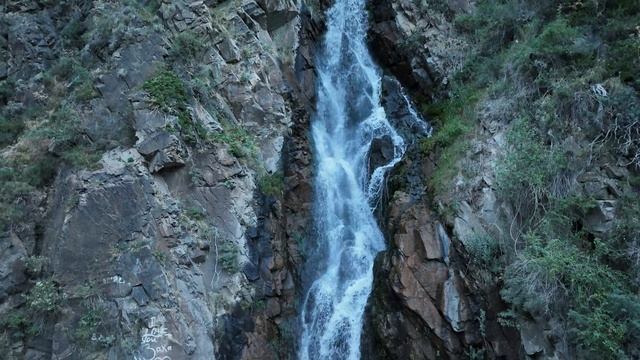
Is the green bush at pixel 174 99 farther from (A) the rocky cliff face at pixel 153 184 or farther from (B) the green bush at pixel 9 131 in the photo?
(B) the green bush at pixel 9 131

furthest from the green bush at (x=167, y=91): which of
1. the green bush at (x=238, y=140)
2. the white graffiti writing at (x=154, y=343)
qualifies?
the white graffiti writing at (x=154, y=343)

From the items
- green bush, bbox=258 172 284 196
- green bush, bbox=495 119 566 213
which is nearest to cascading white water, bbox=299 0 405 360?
green bush, bbox=258 172 284 196

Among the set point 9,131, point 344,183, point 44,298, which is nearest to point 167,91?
point 9,131

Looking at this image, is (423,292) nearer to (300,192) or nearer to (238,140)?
(300,192)

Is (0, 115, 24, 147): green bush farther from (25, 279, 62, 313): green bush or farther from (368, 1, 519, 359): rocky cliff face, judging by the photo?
(368, 1, 519, 359): rocky cliff face

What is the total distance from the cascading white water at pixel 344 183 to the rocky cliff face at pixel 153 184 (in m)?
0.61

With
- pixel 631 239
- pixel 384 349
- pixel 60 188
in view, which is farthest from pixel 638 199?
pixel 60 188

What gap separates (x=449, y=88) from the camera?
13414mm

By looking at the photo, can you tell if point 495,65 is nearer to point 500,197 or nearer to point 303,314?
point 500,197

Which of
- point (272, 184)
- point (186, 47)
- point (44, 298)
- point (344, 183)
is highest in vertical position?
point (186, 47)

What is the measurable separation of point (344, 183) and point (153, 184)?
534 cm

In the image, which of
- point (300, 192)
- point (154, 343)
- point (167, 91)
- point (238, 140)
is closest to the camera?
point (154, 343)

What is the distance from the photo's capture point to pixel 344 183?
509 inches

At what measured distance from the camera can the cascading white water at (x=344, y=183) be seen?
10758mm
